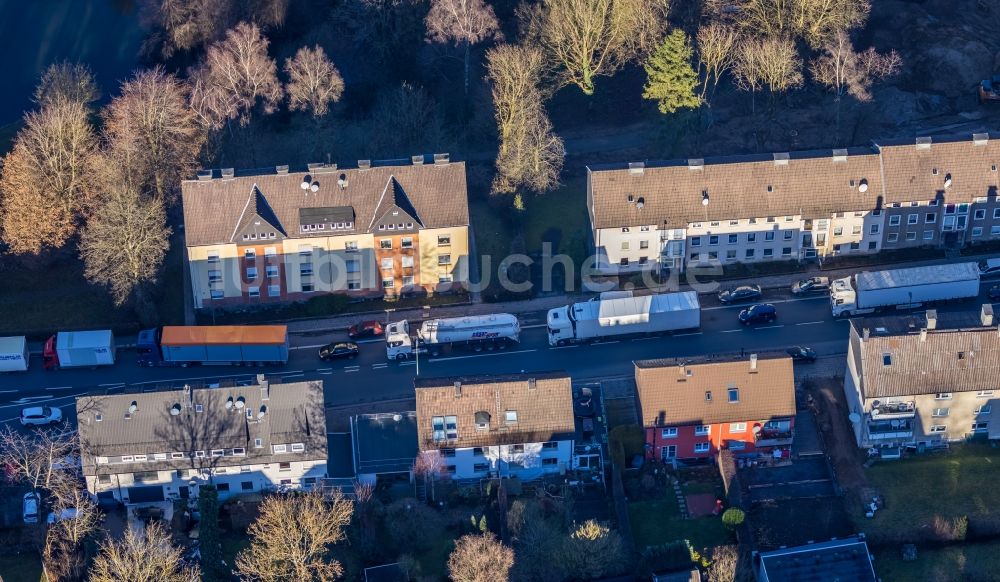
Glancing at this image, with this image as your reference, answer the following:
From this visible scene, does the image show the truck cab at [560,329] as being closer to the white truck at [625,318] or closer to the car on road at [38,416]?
the white truck at [625,318]

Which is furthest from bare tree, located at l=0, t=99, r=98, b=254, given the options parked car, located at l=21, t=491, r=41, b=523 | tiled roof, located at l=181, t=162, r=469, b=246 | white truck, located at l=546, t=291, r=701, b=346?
white truck, located at l=546, t=291, r=701, b=346

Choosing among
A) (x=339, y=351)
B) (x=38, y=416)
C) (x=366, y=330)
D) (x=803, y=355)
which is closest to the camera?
(x=38, y=416)

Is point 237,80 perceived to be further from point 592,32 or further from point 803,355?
point 803,355

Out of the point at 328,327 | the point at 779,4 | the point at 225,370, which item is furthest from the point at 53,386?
the point at 779,4

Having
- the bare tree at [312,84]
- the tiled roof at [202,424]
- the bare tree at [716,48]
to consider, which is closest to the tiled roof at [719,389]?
the tiled roof at [202,424]

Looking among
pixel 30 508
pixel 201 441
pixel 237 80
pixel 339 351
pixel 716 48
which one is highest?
pixel 237 80

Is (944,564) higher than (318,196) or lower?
lower

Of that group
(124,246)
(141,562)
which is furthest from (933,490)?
(124,246)
